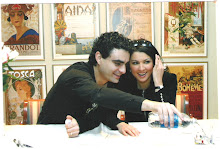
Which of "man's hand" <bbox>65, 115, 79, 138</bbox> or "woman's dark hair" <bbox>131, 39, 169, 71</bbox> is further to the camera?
"woman's dark hair" <bbox>131, 39, 169, 71</bbox>

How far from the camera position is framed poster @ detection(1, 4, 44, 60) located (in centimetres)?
99

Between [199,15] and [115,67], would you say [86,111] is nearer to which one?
[115,67]

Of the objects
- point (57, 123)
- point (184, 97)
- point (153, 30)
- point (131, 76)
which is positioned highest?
point (153, 30)

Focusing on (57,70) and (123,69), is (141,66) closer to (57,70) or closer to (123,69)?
(123,69)

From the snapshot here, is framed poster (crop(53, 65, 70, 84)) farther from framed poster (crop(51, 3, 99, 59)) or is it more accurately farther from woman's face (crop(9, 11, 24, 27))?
woman's face (crop(9, 11, 24, 27))

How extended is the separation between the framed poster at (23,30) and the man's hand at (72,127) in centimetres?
30

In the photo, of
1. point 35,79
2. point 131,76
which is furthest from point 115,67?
point 35,79

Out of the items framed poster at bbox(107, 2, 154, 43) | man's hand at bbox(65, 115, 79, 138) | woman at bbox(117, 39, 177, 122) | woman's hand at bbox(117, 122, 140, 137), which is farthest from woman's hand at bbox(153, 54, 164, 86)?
man's hand at bbox(65, 115, 79, 138)

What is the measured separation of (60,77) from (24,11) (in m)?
0.33

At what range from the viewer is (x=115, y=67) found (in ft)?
3.01

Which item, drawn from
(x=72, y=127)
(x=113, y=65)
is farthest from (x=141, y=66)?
(x=72, y=127)

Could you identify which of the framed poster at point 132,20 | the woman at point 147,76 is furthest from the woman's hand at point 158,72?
the framed poster at point 132,20

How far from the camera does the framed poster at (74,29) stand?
1030mm

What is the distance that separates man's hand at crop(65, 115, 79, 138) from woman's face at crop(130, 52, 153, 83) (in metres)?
0.31
